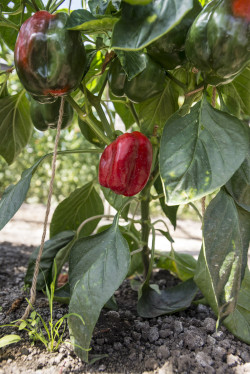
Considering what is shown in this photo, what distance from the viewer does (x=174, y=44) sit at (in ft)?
2.17

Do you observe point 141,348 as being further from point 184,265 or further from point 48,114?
point 48,114

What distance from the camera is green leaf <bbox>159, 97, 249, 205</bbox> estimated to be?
54cm

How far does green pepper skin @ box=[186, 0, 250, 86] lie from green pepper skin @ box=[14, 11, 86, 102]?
0.19 m

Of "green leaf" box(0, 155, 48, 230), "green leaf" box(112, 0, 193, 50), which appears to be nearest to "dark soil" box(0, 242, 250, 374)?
"green leaf" box(0, 155, 48, 230)

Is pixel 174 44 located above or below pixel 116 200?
above

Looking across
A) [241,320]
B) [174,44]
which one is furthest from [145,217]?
[174,44]

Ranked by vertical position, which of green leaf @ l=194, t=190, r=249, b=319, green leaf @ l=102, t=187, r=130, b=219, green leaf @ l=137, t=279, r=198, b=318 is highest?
green leaf @ l=194, t=190, r=249, b=319

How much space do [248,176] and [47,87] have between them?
0.36 m

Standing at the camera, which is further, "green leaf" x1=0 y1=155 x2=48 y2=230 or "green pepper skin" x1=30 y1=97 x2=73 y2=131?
"green pepper skin" x1=30 y1=97 x2=73 y2=131

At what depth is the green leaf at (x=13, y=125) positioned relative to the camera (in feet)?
3.39

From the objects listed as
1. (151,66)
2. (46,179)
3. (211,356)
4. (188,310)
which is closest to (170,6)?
(151,66)

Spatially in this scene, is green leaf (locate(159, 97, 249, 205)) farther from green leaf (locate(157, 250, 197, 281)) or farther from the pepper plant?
green leaf (locate(157, 250, 197, 281))

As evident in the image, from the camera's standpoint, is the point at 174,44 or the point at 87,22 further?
the point at 174,44

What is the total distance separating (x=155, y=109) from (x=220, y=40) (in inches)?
13.6
